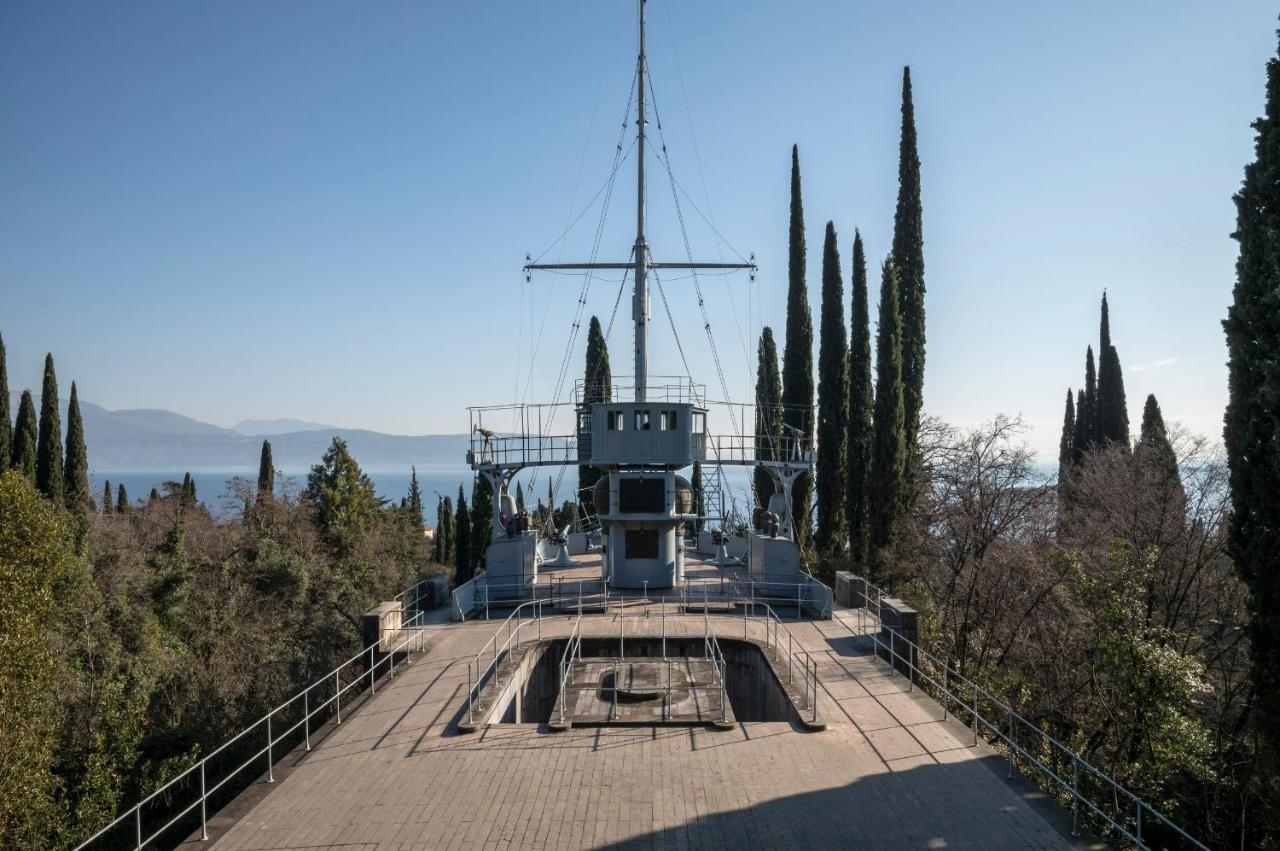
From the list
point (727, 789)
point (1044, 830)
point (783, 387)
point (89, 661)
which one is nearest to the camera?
point (1044, 830)

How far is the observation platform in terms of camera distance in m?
8.77

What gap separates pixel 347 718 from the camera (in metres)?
12.9

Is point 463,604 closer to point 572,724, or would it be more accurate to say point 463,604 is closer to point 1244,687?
point 572,724

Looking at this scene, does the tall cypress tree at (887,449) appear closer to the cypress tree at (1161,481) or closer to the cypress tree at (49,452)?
the cypress tree at (1161,481)

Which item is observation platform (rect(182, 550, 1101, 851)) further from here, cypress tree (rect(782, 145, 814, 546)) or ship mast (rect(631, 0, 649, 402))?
cypress tree (rect(782, 145, 814, 546))

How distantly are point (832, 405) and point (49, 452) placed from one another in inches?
1629

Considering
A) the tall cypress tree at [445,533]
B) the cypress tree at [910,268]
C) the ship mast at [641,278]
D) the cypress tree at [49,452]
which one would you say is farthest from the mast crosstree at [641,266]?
the tall cypress tree at [445,533]

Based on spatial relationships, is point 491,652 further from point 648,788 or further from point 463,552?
point 463,552

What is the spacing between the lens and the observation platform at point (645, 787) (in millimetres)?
8773

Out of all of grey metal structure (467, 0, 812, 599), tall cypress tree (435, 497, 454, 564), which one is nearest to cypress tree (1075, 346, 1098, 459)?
grey metal structure (467, 0, 812, 599)

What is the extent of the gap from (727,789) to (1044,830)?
363 cm

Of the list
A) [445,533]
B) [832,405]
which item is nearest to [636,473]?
[832,405]

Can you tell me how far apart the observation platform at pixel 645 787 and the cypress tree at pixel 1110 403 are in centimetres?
4275

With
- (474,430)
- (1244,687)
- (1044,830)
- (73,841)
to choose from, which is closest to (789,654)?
(1044,830)
